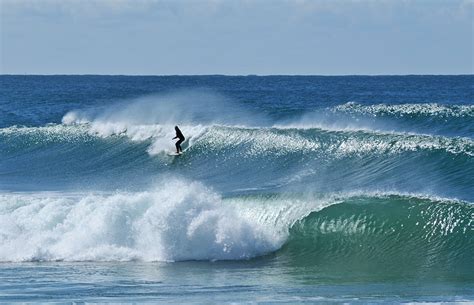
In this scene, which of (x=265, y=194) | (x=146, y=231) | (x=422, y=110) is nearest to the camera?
(x=146, y=231)

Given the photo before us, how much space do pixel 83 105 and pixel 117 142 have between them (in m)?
27.8

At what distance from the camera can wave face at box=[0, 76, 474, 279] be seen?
20.6 m

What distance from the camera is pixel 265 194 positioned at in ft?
77.7

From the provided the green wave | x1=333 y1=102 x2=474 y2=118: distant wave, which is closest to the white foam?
the green wave

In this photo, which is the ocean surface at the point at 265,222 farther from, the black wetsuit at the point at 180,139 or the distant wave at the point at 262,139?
the black wetsuit at the point at 180,139

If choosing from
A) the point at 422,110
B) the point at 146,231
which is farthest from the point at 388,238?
the point at 422,110

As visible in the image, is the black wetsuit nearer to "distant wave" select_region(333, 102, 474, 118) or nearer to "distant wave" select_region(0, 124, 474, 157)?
"distant wave" select_region(0, 124, 474, 157)

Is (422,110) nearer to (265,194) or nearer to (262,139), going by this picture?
(262,139)

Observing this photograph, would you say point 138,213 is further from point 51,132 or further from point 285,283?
point 51,132

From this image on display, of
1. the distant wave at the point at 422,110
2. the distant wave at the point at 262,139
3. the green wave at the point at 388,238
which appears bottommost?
the green wave at the point at 388,238

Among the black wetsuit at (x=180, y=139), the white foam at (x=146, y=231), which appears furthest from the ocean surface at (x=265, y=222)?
the black wetsuit at (x=180, y=139)

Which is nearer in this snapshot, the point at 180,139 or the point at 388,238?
the point at 388,238

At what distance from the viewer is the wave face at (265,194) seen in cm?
2059

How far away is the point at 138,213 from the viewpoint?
2236 centimetres
